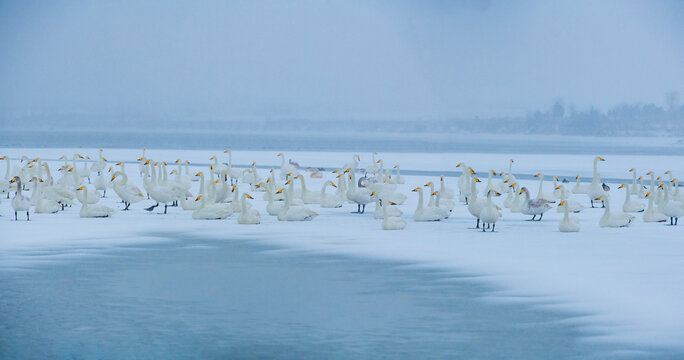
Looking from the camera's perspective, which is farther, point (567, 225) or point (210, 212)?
point (210, 212)

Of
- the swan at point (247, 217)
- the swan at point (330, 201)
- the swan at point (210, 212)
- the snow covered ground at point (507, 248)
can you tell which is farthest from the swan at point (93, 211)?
the swan at point (330, 201)

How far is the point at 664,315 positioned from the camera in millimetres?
8625

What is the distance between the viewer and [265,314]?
28.3ft

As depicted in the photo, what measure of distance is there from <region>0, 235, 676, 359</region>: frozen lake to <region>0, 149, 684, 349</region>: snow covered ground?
0.48 meters

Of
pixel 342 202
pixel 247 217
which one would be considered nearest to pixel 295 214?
pixel 247 217

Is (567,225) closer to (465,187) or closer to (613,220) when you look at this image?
(613,220)

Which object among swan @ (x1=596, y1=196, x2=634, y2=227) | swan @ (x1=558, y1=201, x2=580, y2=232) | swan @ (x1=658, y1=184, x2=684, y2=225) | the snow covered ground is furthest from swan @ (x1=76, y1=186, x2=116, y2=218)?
swan @ (x1=658, y1=184, x2=684, y2=225)

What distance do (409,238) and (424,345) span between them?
6.17m

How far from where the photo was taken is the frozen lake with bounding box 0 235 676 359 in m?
7.43

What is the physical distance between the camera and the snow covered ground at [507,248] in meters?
8.95

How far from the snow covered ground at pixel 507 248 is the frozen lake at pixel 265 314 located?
48 centimetres

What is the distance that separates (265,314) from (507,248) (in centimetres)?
488

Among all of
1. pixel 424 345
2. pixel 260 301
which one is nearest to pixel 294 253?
pixel 260 301

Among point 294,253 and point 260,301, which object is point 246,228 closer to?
point 294,253
